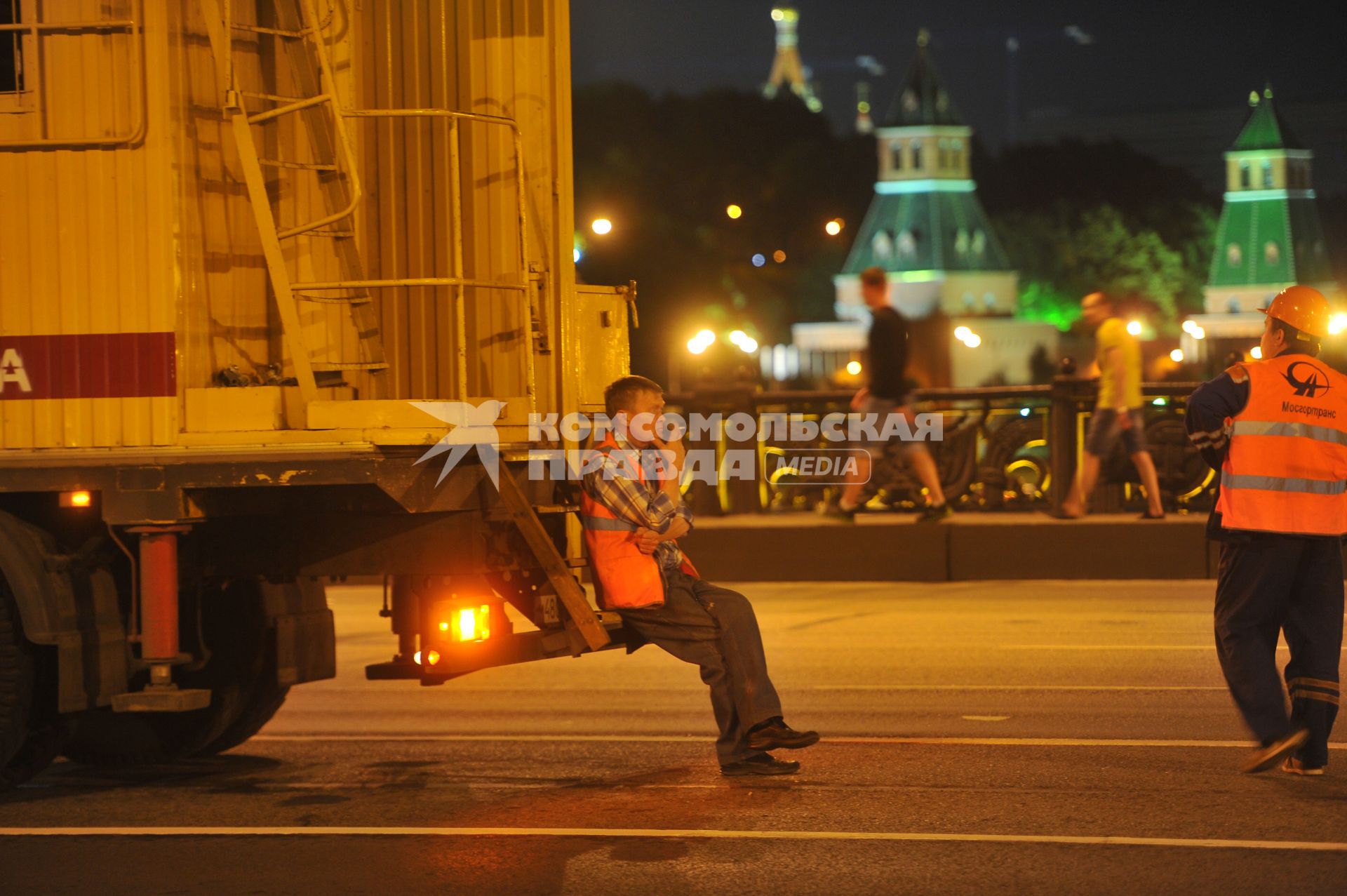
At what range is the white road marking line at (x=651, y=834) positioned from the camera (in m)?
6.47

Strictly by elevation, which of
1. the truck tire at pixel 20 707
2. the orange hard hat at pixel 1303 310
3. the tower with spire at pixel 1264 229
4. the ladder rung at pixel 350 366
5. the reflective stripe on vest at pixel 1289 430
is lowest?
the truck tire at pixel 20 707

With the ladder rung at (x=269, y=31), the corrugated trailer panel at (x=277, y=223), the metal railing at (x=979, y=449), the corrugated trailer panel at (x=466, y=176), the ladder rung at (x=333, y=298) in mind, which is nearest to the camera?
the corrugated trailer panel at (x=277, y=223)

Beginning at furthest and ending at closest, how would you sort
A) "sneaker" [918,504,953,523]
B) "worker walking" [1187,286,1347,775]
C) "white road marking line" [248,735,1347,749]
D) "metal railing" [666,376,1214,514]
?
1. "metal railing" [666,376,1214,514]
2. "sneaker" [918,504,953,523]
3. "white road marking line" [248,735,1347,749]
4. "worker walking" [1187,286,1347,775]

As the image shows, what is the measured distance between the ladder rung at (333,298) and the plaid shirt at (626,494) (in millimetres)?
1255

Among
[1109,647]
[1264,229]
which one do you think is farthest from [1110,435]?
[1264,229]

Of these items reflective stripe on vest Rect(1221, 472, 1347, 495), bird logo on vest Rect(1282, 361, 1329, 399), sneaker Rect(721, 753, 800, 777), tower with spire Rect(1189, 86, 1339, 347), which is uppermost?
tower with spire Rect(1189, 86, 1339, 347)

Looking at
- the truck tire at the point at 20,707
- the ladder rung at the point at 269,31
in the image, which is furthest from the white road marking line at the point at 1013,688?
the ladder rung at the point at 269,31

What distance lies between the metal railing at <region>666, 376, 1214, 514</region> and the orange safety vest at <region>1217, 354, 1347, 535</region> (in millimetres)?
8895

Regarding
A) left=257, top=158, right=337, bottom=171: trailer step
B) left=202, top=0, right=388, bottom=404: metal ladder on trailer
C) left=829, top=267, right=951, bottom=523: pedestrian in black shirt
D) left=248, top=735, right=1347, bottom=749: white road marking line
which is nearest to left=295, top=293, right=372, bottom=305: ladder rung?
left=202, top=0, right=388, bottom=404: metal ladder on trailer

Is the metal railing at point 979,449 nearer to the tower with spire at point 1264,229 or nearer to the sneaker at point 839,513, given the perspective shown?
the sneaker at point 839,513

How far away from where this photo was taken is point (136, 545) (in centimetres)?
758

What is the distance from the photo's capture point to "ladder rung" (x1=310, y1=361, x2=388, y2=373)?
7758 mm

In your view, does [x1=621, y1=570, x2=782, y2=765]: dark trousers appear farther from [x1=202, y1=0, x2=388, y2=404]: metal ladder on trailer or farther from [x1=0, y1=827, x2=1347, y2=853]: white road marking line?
[x1=202, y1=0, x2=388, y2=404]: metal ladder on trailer

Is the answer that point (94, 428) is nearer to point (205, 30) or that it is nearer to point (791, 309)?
point (205, 30)
